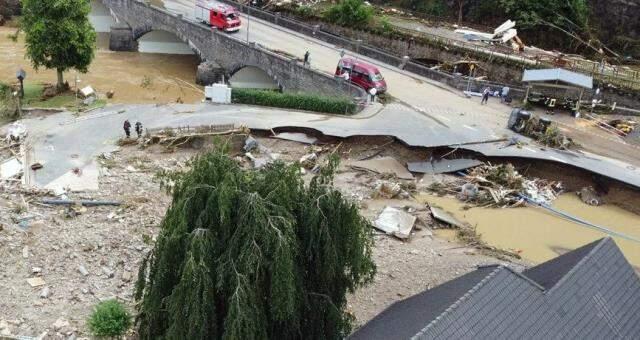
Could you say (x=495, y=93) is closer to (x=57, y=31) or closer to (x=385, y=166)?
(x=385, y=166)

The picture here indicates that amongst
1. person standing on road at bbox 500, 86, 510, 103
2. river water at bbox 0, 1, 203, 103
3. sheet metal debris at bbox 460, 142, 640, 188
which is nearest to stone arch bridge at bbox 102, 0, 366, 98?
river water at bbox 0, 1, 203, 103

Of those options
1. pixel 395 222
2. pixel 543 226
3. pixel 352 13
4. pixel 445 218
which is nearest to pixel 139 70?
pixel 352 13

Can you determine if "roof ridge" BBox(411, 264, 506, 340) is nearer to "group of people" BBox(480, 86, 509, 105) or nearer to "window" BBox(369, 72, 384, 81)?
"window" BBox(369, 72, 384, 81)

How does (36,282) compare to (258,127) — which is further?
(258,127)

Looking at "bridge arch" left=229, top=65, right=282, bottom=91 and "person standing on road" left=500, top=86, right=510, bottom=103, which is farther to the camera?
"bridge arch" left=229, top=65, right=282, bottom=91

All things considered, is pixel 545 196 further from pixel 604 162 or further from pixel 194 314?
pixel 194 314

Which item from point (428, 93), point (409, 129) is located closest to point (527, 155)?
point (409, 129)
